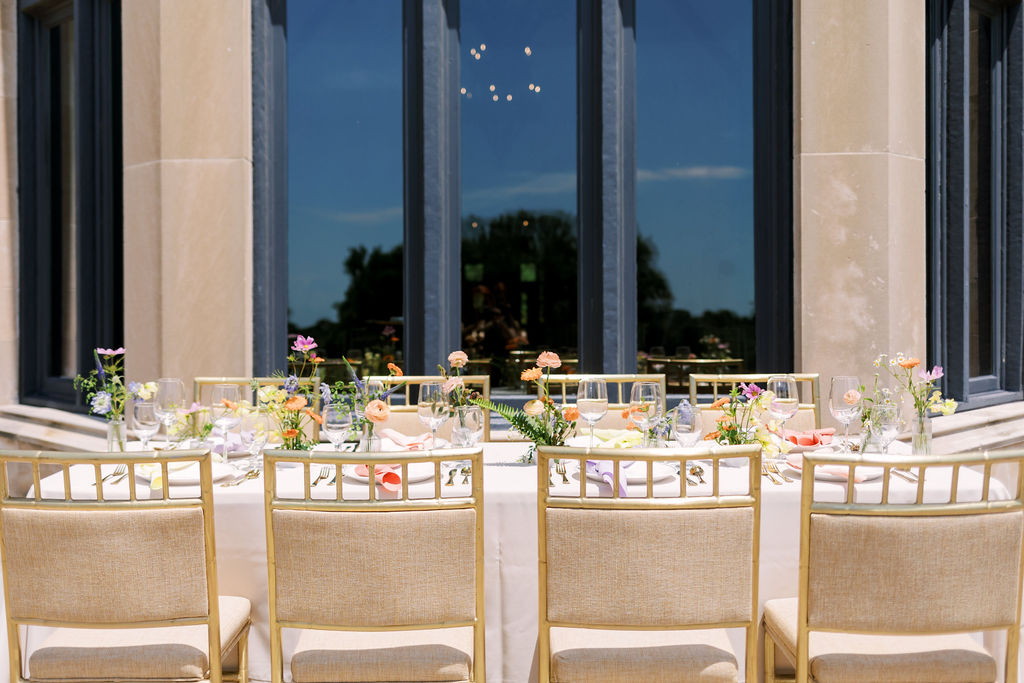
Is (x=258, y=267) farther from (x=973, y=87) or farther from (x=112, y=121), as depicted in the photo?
(x=973, y=87)

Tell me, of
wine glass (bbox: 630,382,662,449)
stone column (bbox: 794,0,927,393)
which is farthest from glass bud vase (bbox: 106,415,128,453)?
stone column (bbox: 794,0,927,393)

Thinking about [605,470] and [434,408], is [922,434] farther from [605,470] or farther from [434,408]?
[434,408]

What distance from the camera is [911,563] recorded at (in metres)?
1.36

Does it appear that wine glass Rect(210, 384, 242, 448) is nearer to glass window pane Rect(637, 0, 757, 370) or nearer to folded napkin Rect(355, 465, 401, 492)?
folded napkin Rect(355, 465, 401, 492)

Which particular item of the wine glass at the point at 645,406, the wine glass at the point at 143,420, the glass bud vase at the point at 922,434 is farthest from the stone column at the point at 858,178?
the wine glass at the point at 143,420

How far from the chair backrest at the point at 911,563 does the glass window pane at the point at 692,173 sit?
245 centimetres

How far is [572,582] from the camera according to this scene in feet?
4.53

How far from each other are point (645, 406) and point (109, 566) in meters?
1.31

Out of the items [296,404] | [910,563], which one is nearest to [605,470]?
[910,563]

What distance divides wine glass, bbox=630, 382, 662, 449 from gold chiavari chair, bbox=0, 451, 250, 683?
1.10 metres

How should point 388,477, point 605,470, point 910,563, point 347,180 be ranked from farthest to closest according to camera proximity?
point 347,180 < point 605,470 < point 388,477 < point 910,563

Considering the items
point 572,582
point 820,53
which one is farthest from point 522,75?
point 572,582

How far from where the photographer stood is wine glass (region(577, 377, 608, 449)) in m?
2.01

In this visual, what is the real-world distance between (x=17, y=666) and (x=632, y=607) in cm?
124
